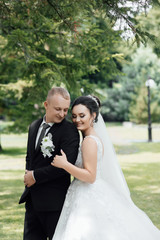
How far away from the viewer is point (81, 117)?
3.46m

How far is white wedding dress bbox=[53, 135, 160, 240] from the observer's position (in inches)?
132

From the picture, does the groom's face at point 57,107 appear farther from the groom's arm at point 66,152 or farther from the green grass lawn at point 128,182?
the green grass lawn at point 128,182

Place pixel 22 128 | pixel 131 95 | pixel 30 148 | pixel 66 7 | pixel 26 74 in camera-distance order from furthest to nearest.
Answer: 1. pixel 131 95
2. pixel 22 128
3. pixel 26 74
4. pixel 66 7
5. pixel 30 148

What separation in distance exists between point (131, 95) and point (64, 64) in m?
34.3

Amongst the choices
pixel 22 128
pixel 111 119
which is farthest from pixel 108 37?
pixel 111 119

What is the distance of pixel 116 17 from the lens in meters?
5.96

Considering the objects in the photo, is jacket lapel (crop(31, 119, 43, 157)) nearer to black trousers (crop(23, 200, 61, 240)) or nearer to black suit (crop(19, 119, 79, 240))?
black suit (crop(19, 119, 79, 240))

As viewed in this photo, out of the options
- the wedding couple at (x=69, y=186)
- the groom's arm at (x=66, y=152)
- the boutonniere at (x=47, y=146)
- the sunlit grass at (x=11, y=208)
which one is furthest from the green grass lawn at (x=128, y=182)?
the boutonniere at (x=47, y=146)

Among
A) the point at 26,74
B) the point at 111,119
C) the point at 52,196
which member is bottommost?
the point at 111,119

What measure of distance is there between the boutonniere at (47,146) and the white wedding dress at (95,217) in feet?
1.13

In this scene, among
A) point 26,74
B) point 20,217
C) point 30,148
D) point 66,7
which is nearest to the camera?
point 30,148

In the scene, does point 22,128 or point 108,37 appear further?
point 22,128

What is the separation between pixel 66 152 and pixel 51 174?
232mm

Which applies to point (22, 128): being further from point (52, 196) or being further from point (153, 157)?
point (52, 196)
